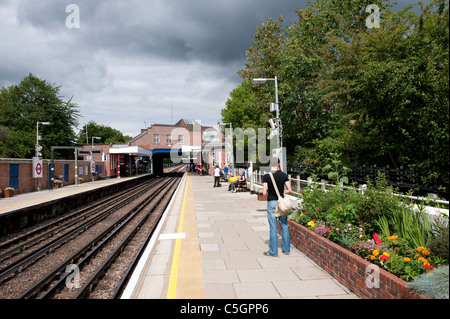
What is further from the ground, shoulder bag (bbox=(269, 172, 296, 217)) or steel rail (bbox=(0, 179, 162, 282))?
shoulder bag (bbox=(269, 172, 296, 217))

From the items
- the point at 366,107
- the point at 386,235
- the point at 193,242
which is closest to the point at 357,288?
the point at 386,235

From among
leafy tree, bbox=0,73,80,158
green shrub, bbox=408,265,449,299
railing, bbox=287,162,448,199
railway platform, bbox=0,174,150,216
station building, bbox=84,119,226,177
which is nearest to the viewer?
green shrub, bbox=408,265,449,299

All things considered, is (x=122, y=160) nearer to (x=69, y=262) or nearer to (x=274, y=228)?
(x=69, y=262)

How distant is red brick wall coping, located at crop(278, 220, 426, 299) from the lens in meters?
3.33

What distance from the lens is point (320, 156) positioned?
1956 cm

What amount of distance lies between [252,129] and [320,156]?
12.6 meters

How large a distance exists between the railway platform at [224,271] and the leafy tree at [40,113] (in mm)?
48113

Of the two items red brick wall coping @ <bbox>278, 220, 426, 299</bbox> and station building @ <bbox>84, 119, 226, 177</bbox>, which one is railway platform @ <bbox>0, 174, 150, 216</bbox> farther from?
station building @ <bbox>84, 119, 226, 177</bbox>

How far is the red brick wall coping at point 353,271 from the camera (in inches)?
131

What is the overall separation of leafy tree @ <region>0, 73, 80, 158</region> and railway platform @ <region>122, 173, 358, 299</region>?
→ 158 ft

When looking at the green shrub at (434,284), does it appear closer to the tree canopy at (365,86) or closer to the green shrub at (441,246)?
the green shrub at (441,246)

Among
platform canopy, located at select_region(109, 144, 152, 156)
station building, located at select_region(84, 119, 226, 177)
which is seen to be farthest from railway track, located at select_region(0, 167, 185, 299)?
station building, located at select_region(84, 119, 226, 177)

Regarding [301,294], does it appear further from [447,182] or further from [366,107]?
[366,107]

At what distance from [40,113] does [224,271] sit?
5383 centimetres
